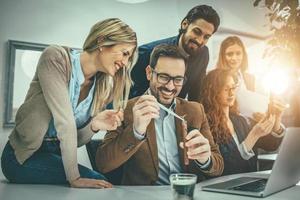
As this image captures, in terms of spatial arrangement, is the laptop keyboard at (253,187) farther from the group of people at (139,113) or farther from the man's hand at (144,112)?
the man's hand at (144,112)

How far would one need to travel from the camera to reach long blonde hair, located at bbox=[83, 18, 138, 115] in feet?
6.59

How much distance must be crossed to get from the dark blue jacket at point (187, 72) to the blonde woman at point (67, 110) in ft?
0.36

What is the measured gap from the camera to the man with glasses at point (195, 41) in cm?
231

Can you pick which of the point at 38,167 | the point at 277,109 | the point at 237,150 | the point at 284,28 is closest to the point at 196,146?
the point at 237,150

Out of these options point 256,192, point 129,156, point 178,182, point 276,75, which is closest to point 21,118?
point 129,156

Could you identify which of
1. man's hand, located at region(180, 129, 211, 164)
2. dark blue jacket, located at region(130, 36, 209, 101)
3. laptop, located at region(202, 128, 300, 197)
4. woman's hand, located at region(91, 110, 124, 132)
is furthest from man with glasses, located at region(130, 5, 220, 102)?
laptop, located at region(202, 128, 300, 197)

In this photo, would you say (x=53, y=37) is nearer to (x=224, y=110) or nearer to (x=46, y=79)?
(x=46, y=79)

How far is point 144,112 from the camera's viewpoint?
6.98 ft

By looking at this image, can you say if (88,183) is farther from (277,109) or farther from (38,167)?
(277,109)

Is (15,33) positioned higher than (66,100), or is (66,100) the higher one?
(15,33)

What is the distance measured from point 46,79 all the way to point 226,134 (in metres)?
1.36

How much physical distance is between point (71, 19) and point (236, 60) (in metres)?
1.31

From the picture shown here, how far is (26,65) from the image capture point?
189 centimetres

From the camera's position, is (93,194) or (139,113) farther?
(139,113)
